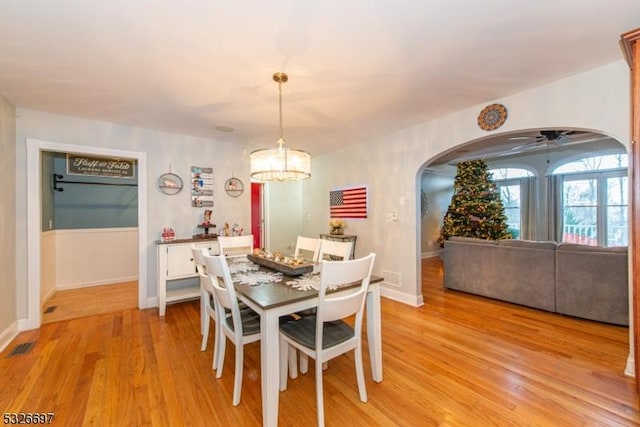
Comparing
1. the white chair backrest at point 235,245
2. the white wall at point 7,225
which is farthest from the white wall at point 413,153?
the white wall at point 7,225

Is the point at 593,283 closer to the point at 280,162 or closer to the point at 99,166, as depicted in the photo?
the point at 280,162

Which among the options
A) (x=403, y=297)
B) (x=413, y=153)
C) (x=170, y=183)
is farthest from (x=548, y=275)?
(x=170, y=183)

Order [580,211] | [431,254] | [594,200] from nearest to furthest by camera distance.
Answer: [594,200], [580,211], [431,254]

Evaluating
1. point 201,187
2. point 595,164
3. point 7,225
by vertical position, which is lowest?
point 7,225

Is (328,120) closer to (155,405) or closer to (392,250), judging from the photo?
(392,250)

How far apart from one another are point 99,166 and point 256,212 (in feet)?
9.01

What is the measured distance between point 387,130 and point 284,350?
3120 mm

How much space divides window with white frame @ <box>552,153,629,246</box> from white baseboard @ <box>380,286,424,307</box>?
4.91 m

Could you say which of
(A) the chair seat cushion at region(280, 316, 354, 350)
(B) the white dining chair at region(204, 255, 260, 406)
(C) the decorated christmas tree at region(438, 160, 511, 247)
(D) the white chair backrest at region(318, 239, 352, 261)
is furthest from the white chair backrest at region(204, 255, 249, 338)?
(C) the decorated christmas tree at region(438, 160, 511, 247)

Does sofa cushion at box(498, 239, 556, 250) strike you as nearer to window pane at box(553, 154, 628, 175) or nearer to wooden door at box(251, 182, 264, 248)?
window pane at box(553, 154, 628, 175)

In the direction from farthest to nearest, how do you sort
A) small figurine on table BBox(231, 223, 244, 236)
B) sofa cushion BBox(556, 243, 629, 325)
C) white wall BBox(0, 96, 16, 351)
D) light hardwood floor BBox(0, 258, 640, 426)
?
small figurine on table BBox(231, 223, 244, 236)
sofa cushion BBox(556, 243, 629, 325)
white wall BBox(0, 96, 16, 351)
light hardwood floor BBox(0, 258, 640, 426)

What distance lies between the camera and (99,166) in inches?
173

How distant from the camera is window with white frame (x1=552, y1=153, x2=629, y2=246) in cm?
547

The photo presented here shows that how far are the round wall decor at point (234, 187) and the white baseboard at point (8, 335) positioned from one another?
105 inches
